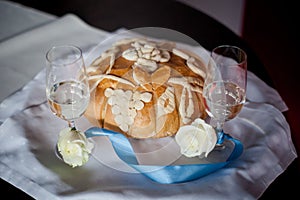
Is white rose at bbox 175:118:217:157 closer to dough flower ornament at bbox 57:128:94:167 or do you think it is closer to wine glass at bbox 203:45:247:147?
wine glass at bbox 203:45:247:147

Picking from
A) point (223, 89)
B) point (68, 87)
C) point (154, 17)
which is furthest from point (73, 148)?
point (154, 17)

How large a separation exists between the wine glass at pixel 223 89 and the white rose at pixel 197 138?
55mm

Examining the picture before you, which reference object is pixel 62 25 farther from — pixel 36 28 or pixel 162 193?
pixel 162 193

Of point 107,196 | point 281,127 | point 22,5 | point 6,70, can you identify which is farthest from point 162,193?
point 22,5

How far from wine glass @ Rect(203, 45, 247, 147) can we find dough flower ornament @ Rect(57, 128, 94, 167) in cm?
26

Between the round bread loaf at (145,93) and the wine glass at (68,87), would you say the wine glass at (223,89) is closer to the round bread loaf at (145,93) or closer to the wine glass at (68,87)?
the round bread loaf at (145,93)

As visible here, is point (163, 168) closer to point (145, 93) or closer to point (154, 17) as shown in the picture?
point (145, 93)

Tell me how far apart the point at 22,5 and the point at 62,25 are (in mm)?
218

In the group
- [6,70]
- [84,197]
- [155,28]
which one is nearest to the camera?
[84,197]

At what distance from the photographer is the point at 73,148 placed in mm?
772

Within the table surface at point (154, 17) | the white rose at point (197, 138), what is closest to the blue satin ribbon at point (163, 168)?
the white rose at point (197, 138)

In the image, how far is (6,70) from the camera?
110 cm

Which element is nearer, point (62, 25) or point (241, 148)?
point (241, 148)

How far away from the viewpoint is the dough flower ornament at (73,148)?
0.77 m
